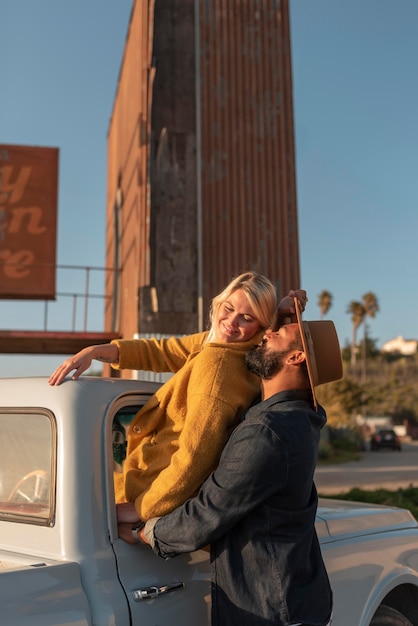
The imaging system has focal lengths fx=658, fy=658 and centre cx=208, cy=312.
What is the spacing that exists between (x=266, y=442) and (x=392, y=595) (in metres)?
1.58

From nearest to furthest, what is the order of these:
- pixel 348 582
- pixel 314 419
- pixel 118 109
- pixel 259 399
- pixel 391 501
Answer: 1. pixel 314 419
2. pixel 259 399
3. pixel 348 582
4. pixel 391 501
5. pixel 118 109

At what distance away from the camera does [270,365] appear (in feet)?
7.94

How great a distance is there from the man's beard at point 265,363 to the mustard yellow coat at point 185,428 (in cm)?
6

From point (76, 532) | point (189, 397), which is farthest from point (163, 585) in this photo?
point (189, 397)

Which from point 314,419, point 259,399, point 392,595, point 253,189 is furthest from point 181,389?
point 253,189

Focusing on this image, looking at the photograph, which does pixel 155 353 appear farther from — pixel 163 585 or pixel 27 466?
pixel 163 585

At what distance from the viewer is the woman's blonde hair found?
8.81 ft

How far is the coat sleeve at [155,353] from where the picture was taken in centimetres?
285

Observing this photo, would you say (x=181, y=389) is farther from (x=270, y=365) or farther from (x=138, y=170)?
(x=138, y=170)

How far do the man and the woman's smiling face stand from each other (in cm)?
37

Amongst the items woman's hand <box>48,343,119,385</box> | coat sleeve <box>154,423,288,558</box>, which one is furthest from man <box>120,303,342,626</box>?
woman's hand <box>48,343,119,385</box>

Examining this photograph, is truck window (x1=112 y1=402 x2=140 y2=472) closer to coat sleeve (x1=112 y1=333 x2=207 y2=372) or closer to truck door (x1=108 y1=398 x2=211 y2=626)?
coat sleeve (x1=112 y1=333 x2=207 y2=372)

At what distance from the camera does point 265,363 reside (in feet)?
7.93

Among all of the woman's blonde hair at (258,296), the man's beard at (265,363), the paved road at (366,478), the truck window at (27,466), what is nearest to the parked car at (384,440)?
the paved road at (366,478)
